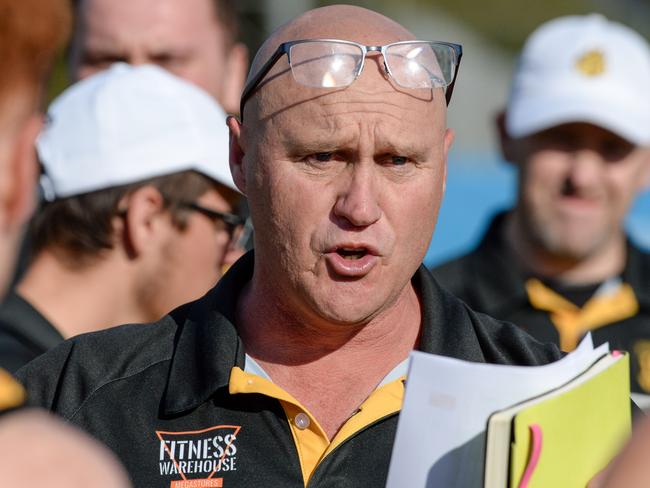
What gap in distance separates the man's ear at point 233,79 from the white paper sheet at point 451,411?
325cm

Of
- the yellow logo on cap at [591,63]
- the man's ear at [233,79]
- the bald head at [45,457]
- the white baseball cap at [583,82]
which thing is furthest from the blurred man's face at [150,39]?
the bald head at [45,457]

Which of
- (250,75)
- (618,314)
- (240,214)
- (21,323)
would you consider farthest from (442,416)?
(618,314)

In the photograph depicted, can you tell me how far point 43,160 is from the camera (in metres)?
4.44

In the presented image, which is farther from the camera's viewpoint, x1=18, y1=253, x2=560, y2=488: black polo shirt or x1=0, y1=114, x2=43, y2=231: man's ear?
x1=18, y1=253, x2=560, y2=488: black polo shirt

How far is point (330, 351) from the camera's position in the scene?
9.95 ft

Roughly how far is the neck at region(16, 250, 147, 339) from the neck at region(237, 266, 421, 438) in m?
1.17

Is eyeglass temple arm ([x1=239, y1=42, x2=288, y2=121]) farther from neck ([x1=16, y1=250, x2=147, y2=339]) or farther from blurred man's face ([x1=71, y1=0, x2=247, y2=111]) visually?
blurred man's face ([x1=71, y1=0, x2=247, y2=111])

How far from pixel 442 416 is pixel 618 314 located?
2.88 meters

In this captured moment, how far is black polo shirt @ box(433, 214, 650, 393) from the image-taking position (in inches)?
201

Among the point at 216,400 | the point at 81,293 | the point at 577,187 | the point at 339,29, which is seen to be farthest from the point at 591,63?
the point at 216,400

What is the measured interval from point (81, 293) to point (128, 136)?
1.90 feet

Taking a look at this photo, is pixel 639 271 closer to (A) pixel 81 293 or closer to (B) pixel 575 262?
(B) pixel 575 262

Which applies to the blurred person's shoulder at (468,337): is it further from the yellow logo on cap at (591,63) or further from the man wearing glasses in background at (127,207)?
the yellow logo on cap at (591,63)

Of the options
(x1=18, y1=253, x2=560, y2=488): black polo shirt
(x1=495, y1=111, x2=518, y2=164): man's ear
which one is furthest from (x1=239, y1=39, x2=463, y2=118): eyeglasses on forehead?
(x1=495, y1=111, x2=518, y2=164): man's ear
